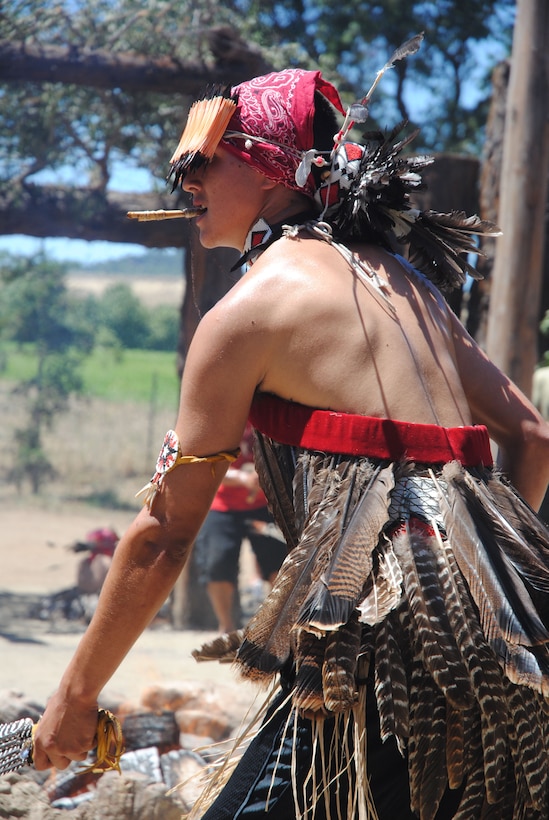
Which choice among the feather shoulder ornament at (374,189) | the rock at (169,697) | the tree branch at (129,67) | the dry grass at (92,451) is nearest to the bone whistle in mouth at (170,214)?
the feather shoulder ornament at (374,189)

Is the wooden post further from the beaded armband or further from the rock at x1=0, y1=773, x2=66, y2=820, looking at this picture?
the beaded armband

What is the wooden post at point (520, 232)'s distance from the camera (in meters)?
4.57

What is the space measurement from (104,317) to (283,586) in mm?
23212

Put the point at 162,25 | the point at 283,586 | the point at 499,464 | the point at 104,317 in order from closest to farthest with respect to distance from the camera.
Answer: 1. the point at 283,586
2. the point at 499,464
3. the point at 162,25
4. the point at 104,317

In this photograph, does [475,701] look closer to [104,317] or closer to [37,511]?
[37,511]

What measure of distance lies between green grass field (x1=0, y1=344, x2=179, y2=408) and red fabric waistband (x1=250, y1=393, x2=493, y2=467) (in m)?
15.0

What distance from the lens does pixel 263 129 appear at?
1.87m

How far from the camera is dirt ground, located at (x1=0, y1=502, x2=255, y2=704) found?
5391 millimetres

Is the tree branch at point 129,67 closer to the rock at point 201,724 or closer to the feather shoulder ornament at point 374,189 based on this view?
the rock at point 201,724

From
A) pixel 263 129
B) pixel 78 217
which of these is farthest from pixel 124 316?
pixel 263 129

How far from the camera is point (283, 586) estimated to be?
1588mm

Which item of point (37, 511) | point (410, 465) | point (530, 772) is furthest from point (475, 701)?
point (37, 511)

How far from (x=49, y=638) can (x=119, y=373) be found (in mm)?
14855

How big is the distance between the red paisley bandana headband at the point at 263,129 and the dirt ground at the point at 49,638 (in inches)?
44.5
